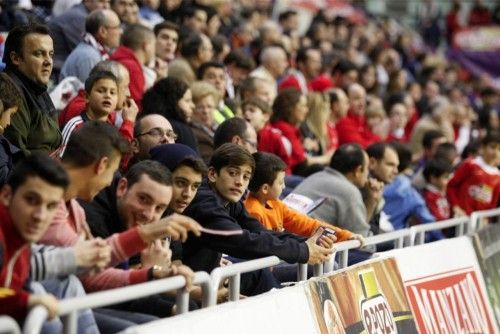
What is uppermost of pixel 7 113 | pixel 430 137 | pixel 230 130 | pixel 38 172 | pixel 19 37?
pixel 38 172

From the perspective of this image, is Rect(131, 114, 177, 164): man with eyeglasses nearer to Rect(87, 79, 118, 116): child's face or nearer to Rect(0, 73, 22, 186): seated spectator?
Rect(87, 79, 118, 116): child's face

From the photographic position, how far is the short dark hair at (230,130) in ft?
30.0

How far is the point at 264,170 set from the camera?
8219mm

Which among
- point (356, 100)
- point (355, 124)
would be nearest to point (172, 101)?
point (355, 124)

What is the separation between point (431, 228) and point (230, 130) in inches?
72.9

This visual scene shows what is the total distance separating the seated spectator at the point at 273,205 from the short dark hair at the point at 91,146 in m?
2.44

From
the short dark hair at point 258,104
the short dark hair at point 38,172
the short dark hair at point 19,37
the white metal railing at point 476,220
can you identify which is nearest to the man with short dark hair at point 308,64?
the short dark hair at point 258,104

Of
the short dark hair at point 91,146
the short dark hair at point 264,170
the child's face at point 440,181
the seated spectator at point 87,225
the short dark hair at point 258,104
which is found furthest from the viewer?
the child's face at point 440,181

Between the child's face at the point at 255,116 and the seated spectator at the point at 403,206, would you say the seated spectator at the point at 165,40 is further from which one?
the seated spectator at the point at 403,206

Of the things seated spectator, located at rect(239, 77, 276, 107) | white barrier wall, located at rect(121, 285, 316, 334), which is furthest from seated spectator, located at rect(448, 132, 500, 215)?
white barrier wall, located at rect(121, 285, 316, 334)

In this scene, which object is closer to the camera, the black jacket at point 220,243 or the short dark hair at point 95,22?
the black jacket at point 220,243

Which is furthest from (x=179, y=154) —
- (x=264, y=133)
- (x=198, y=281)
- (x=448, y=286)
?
(x=264, y=133)

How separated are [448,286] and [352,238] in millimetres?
1736

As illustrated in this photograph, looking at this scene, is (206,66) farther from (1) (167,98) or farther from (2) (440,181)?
(2) (440,181)
